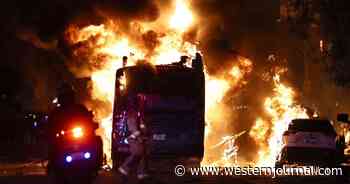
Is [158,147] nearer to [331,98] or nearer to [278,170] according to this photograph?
[278,170]

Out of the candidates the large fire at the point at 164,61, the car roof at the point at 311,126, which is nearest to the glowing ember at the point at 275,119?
the large fire at the point at 164,61

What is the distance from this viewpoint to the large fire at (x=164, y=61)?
36.7m

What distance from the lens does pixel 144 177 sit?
19766mm

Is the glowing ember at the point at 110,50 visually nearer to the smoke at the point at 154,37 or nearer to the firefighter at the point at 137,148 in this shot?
the smoke at the point at 154,37

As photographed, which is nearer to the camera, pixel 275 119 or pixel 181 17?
pixel 275 119

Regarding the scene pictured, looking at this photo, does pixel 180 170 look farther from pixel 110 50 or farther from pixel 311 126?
pixel 110 50

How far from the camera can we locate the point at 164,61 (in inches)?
1478

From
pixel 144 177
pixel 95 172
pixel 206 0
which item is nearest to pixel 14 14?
pixel 206 0

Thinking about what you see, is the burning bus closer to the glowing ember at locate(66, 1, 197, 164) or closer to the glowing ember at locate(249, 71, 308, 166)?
the glowing ember at locate(66, 1, 197, 164)

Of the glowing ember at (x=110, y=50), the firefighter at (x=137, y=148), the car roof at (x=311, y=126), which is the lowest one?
the firefighter at (x=137, y=148)

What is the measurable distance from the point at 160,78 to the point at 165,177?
4.91 meters

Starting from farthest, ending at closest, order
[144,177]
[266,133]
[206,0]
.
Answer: [206,0], [266,133], [144,177]

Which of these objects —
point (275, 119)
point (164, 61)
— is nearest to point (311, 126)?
point (164, 61)

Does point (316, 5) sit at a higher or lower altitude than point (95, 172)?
higher
